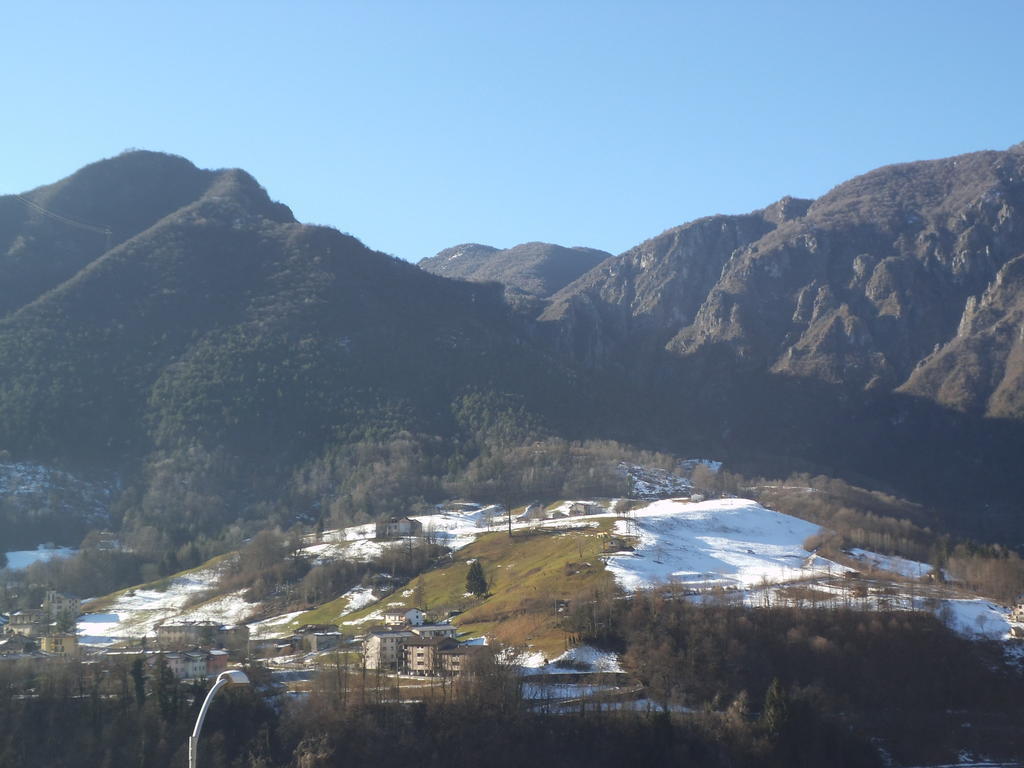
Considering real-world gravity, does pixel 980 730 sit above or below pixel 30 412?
below

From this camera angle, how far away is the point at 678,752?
73.5m

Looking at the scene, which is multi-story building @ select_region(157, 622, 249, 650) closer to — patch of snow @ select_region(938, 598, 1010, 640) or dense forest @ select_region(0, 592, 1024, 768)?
dense forest @ select_region(0, 592, 1024, 768)

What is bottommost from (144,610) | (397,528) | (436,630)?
(144,610)

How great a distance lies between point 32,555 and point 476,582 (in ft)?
215

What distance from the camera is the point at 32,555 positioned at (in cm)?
14862

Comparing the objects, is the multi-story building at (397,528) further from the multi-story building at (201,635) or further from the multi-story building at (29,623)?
the multi-story building at (29,623)

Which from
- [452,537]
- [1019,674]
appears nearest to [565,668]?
[1019,674]

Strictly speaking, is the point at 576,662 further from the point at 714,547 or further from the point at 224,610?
the point at 224,610

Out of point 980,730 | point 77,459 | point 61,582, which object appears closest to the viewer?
point 980,730

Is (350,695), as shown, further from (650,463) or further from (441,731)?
(650,463)

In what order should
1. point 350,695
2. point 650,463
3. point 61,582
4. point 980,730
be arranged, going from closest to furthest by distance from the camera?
point 350,695 < point 980,730 < point 61,582 < point 650,463

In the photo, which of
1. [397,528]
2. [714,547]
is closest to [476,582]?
[714,547]

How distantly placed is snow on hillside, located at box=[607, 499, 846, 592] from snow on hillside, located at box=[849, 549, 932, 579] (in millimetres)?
5670

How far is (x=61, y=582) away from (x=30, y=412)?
51.5m
